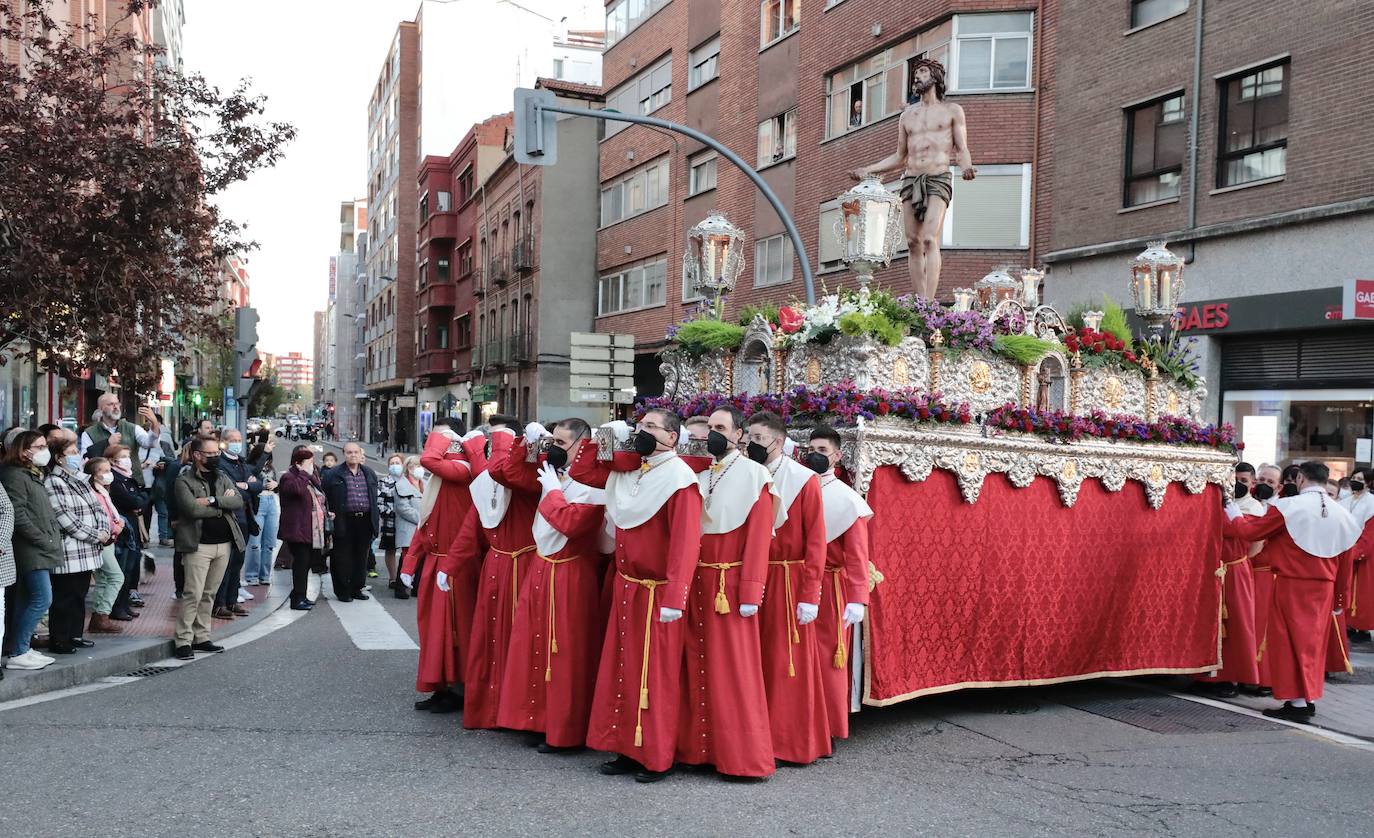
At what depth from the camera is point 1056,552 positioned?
782 cm

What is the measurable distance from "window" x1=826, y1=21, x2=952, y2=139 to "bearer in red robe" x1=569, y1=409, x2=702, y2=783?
49.7ft

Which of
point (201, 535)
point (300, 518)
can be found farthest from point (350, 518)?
point (201, 535)

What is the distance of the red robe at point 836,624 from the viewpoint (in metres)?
6.29

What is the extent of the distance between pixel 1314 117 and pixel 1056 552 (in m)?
9.51

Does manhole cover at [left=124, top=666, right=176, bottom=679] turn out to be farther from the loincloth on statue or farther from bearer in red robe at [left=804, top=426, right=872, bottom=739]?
the loincloth on statue

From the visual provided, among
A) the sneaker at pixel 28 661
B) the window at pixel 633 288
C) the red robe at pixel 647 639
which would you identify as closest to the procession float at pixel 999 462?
the red robe at pixel 647 639

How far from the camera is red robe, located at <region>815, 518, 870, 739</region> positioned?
6293 mm

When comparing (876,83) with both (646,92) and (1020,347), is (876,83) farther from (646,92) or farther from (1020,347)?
(1020,347)

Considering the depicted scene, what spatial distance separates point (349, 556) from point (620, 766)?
746 centimetres

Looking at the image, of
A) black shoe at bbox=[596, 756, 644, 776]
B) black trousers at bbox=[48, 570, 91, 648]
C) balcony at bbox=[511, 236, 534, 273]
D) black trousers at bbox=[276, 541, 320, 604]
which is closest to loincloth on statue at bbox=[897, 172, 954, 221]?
black shoe at bbox=[596, 756, 644, 776]

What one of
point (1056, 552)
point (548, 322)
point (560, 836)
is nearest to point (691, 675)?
point (560, 836)

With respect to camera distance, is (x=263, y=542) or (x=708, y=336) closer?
(x=708, y=336)

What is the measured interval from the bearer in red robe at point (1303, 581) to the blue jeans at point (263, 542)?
10.1 metres

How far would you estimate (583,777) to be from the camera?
572 cm
